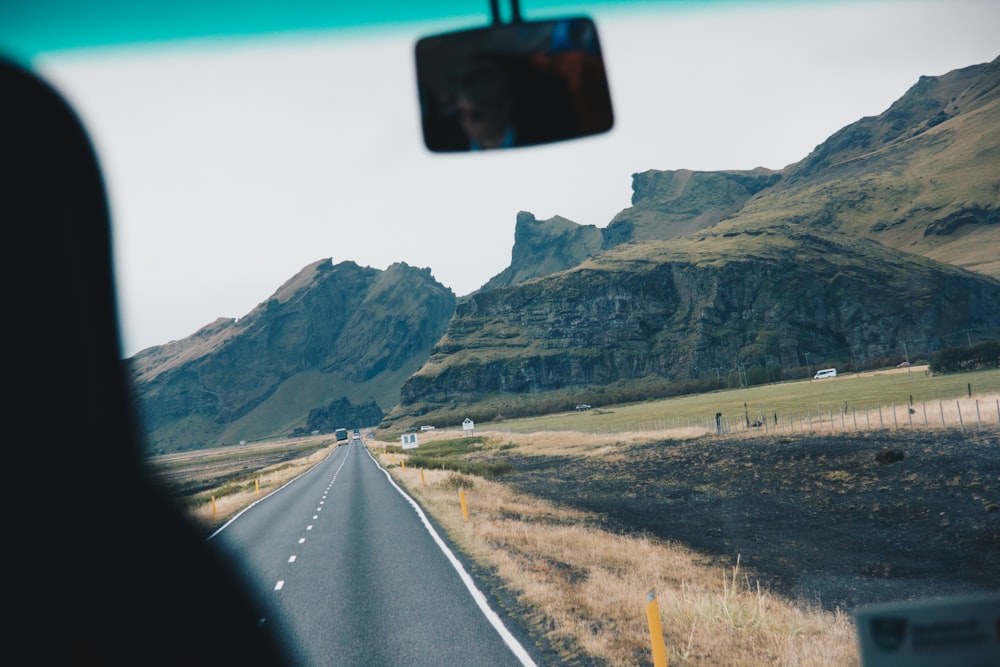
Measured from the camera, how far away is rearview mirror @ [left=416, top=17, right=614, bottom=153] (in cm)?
412

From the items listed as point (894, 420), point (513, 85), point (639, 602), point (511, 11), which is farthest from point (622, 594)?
point (894, 420)

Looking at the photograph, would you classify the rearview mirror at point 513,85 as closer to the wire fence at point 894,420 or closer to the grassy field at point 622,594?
the grassy field at point 622,594

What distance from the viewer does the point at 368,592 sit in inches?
498

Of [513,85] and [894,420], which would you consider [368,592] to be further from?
[894,420]

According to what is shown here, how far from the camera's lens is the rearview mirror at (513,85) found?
4.12 metres

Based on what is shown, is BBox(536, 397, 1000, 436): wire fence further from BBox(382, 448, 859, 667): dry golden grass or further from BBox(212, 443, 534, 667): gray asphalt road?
BBox(212, 443, 534, 667): gray asphalt road

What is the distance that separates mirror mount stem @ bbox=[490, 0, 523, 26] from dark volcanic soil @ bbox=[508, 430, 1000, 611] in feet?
39.1

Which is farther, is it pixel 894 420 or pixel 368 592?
pixel 894 420

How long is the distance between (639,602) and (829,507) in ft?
51.8

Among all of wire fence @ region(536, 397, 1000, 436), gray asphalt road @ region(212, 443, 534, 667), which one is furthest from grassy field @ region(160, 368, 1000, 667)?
wire fence @ region(536, 397, 1000, 436)

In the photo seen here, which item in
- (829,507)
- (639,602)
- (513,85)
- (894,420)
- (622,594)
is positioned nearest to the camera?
(513,85)

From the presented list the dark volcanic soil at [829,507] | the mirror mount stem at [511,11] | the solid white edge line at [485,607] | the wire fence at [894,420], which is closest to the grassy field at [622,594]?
the solid white edge line at [485,607]

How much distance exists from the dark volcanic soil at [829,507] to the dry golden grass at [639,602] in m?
2.07

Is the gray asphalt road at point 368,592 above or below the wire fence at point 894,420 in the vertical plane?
above
